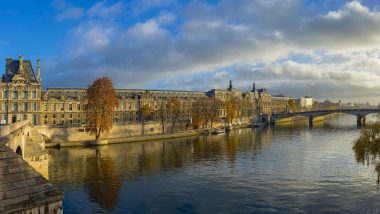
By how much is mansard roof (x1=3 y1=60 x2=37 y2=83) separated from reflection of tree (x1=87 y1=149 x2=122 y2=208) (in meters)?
49.1

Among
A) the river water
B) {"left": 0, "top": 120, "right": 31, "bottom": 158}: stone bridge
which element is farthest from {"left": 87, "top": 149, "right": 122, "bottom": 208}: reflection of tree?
{"left": 0, "top": 120, "right": 31, "bottom": 158}: stone bridge

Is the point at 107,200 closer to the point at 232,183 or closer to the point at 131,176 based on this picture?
the point at 131,176

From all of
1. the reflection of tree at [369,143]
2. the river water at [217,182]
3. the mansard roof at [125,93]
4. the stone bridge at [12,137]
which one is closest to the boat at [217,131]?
the mansard roof at [125,93]

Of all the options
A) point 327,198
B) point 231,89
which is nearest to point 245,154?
point 327,198

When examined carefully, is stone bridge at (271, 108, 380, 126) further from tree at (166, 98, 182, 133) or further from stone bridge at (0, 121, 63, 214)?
stone bridge at (0, 121, 63, 214)

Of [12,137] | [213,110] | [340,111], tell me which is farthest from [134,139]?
[340,111]

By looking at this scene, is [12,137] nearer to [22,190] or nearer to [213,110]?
[22,190]

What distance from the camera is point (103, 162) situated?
54.4 metres

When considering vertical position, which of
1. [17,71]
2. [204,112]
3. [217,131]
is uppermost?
[17,71]

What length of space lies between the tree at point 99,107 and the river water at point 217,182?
48.0ft

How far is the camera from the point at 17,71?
90125 millimetres

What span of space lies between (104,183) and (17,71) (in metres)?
63.1

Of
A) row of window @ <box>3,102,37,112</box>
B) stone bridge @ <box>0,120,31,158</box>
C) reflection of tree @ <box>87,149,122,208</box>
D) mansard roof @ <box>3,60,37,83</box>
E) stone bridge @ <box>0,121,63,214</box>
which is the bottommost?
reflection of tree @ <box>87,149,122,208</box>

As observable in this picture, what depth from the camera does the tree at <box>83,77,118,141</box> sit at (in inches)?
3076
